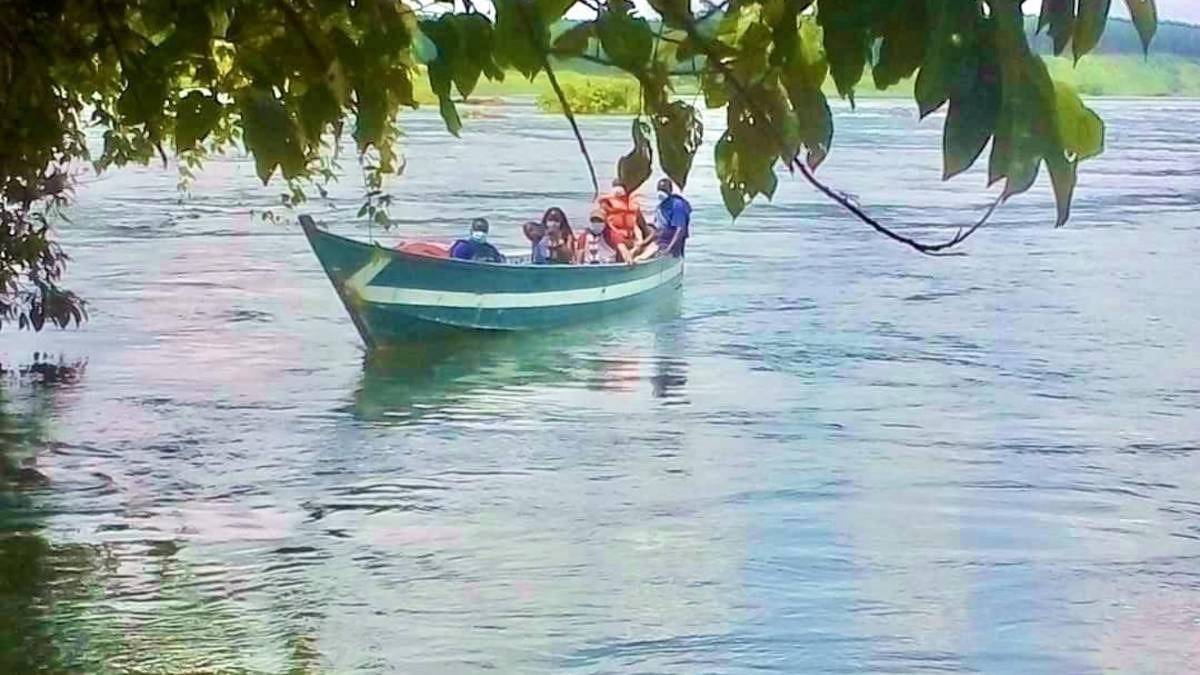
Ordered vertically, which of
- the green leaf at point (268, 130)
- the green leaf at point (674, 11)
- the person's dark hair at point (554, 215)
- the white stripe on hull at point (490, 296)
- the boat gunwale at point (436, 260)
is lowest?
the white stripe on hull at point (490, 296)

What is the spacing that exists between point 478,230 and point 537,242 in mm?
191

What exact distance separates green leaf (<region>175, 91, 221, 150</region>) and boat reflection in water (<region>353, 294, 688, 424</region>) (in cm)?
403

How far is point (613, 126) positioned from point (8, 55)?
41cm

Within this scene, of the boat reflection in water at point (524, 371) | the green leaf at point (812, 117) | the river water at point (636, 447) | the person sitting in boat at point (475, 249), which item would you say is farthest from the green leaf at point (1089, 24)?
the boat reflection in water at point (524, 371)

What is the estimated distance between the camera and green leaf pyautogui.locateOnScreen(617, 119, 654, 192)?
0.94m

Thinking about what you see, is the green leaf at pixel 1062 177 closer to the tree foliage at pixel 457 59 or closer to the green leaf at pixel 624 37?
the tree foliage at pixel 457 59

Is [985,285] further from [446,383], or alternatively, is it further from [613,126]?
[613,126]

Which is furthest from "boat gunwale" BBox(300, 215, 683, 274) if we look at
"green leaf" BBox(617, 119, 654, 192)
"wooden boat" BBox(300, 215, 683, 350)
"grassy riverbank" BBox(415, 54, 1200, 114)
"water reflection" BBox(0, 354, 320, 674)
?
"green leaf" BBox(617, 119, 654, 192)

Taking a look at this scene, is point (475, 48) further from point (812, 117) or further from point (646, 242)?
point (646, 242)

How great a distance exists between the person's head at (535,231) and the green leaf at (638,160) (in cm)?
339

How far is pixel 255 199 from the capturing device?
4.94 meters

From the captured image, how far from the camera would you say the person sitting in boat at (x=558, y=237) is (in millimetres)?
4406

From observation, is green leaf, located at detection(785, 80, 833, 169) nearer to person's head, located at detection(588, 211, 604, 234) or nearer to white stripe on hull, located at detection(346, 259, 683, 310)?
person's head, located at detection(588, 211, 604, 234)

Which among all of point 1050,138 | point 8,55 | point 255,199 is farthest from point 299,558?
point 1050,138
